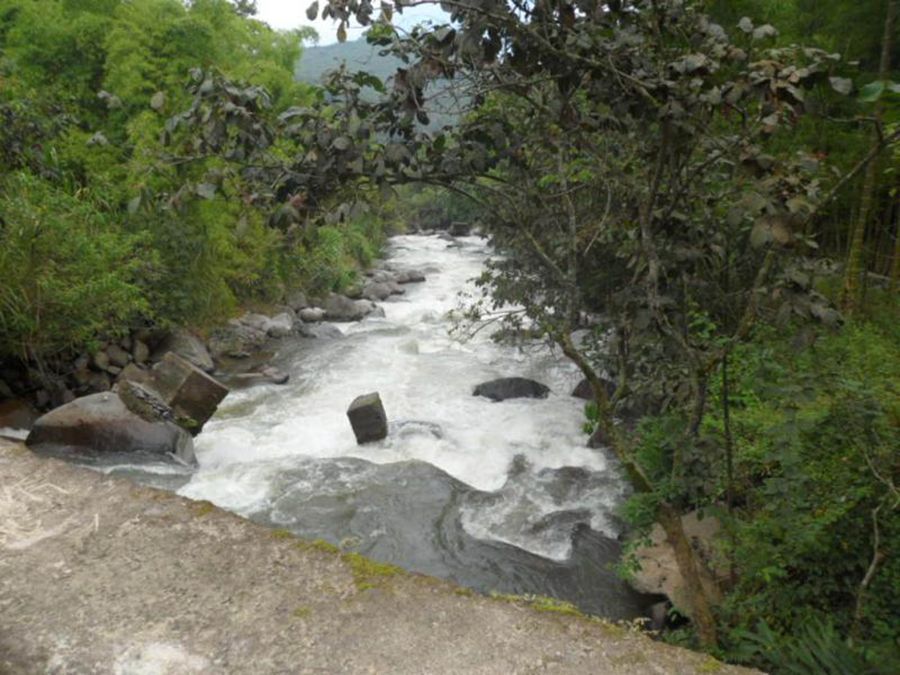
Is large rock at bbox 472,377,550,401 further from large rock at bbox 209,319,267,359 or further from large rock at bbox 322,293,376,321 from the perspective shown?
large rock at bbox 322,293,376,321

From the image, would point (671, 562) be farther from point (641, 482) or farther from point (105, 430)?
point (105, 430)

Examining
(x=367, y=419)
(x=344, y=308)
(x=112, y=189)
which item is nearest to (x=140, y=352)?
(x=112, y=189)

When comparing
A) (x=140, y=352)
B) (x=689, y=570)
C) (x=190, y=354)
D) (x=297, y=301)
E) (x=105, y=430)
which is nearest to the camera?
(x=689, y=570)

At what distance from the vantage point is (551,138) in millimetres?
2896

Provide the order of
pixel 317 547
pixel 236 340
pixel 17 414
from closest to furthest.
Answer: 1. pixel 317 547
2. pixel 17 414
3. pixel 236 340

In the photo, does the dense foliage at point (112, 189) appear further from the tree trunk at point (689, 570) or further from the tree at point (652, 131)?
the tree trunk at point (689, 570)

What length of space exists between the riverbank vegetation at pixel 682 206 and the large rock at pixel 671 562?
0.88 ft

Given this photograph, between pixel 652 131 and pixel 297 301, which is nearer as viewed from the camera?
pixel 652 131

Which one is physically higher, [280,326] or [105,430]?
[105,430]

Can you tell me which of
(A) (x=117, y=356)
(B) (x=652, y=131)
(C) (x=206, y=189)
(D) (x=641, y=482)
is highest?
(B) (x=652, y=131)

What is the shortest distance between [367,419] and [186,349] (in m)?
4.57

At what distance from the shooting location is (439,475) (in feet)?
23.2

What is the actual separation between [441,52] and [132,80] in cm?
1145

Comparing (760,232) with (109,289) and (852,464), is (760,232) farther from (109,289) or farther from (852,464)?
(109,289)
